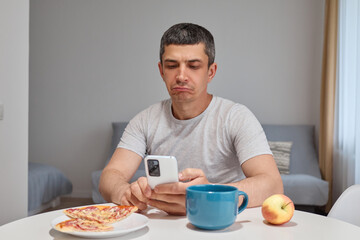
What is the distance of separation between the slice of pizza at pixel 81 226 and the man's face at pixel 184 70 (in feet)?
2.28

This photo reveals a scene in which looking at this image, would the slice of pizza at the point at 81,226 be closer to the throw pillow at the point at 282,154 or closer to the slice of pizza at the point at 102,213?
the slice of pizza at the point at 102,213

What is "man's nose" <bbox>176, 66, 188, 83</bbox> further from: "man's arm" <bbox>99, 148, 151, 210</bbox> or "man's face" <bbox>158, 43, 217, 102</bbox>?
"man's arm" <bbox>99, 148, 151, 210</bbox>

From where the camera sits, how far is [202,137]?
1681mm

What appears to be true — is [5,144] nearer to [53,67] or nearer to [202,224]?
[202,224]

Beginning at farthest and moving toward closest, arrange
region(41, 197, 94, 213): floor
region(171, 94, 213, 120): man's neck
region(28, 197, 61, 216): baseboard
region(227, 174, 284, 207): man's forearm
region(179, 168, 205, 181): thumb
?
region(41, 197, 94, 213): floor, region(28, 197, 61, 216): baseboard, region(171, 94, 213, 120): man's neck, region(227, 174, 284, 207): man's forearm, region(179, 168, 205, 181): thumb

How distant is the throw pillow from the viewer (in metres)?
4.16

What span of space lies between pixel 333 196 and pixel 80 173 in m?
2.66

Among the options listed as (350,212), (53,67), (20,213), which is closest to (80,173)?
(53,67)

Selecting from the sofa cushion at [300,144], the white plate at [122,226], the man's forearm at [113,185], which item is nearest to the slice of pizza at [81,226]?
the white plate at [122,226]

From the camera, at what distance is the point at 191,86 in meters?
1.60

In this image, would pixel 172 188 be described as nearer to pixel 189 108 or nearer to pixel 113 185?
pixel 113 185

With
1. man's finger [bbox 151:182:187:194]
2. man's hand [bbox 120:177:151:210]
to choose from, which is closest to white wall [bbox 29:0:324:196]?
man's hand [bbox 120:177:151:210]

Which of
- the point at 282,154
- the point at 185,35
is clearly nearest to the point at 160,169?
the point at 185,35

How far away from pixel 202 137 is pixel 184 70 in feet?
0.90
